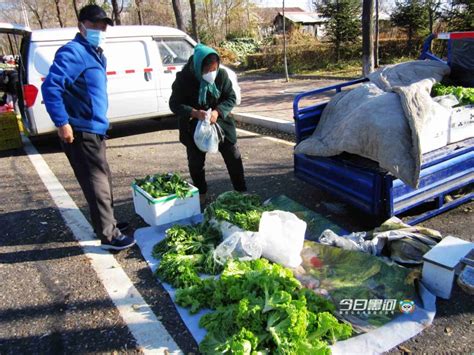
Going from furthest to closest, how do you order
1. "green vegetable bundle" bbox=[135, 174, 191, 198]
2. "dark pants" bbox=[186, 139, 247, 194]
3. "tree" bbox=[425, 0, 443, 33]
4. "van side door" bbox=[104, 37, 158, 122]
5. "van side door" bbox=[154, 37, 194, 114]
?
"tree" bbox=[425, 0, 443, 33] → "van side door" bbox=[154, 37, 194, 114] → "van side door" bbox=[104, 37, 158, 122] → "dark pants" bbox=[186, 139, 247, 194] → "green vegetable bundle" bbox=[135, 174, 191, 198]

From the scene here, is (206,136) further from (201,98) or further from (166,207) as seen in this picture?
(166,207)

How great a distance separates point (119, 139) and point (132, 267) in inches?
205

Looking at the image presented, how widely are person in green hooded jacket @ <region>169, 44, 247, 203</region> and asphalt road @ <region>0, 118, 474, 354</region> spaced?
80 centimetres

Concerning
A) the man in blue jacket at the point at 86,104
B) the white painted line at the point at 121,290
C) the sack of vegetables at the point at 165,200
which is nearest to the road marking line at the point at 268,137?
the sack of vegetables at the point at 165,200

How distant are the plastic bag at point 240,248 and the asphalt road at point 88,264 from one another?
1.78 ft

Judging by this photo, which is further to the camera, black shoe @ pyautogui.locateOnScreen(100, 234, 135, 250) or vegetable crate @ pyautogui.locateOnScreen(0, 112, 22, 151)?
vegetable crate @ pyautogui.locateOnScreen(0, 112, 22, 151)

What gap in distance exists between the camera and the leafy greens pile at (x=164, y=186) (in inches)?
158

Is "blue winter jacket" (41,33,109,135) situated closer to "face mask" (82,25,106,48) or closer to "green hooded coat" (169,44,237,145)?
"face mask" (82,25,106,48)

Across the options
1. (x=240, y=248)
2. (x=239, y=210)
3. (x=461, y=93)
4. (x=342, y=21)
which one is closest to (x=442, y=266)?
(x=240, y=248)

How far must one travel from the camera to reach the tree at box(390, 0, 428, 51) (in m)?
15.9

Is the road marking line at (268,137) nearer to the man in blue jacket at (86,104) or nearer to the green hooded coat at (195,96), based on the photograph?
the green hooded coat at (195,96)

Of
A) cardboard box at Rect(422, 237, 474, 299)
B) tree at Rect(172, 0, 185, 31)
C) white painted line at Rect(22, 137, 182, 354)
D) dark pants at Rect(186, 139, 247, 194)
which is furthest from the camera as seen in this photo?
tree at Rect(172, 0, 185, 31)

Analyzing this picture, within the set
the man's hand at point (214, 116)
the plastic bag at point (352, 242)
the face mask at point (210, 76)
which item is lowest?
the plastic bag at point (352, 242)

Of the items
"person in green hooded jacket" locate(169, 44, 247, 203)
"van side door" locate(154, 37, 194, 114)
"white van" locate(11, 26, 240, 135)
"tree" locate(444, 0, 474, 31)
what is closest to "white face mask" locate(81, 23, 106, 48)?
"person in green hooded jacket" locate(169, 44, 247, 203)
